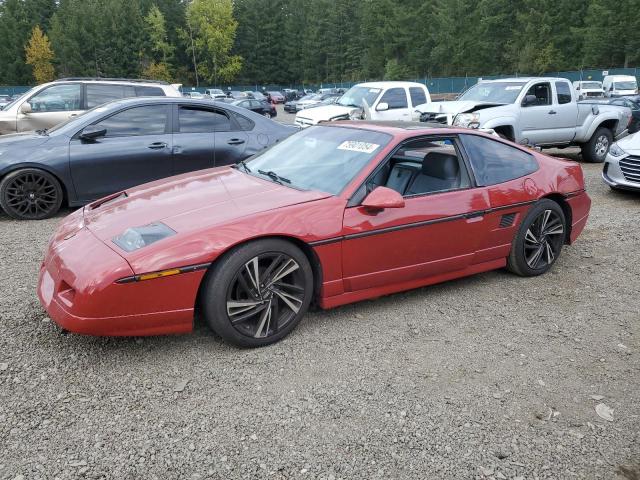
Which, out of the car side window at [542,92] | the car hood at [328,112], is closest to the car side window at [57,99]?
the car hood at [328,112]

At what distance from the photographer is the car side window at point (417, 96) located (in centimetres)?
1312

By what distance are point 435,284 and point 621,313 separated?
4.67ft

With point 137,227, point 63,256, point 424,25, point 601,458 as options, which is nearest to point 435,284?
point 601,458

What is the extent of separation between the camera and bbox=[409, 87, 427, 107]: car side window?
43.0 ft

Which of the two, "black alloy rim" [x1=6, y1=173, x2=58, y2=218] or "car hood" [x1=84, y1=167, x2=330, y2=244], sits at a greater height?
"car hood" [x1=84, y1=167, x2=330, y2=244]

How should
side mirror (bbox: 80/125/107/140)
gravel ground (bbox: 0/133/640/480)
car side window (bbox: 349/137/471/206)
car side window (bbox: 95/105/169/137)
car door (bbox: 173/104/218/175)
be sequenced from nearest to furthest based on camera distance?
gravel ground (bbox: 0/133/640/480) → car side window (bbox: 349/137/471/206) → side mirror (bbox: 80/125/107/140) → car side window (bbox: 95/105/169/137) → car door (bbox: 173/104/218/175)

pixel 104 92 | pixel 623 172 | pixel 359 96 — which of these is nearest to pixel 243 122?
pixel 104 92

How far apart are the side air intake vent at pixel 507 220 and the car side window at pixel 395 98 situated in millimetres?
8850

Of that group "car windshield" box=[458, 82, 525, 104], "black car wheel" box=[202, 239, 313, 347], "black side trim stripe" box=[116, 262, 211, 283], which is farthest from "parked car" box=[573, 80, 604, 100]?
"black side trim stripe" box=[116, 262, 211, 283]

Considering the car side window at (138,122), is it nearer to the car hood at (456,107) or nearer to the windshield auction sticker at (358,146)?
the windshield auction sticker at (358,146)

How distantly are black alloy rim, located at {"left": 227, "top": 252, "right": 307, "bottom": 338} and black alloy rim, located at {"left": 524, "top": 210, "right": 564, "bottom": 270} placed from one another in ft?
7.49

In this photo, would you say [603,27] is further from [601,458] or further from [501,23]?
[601,458]

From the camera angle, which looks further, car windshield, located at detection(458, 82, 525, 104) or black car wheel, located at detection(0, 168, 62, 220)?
car windshield, located at detection(458, 82, 525, 104)

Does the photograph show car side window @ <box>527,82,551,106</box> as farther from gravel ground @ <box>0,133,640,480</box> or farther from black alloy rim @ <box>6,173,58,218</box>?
black alloy rim @ <box>6,173,58,218</box>
